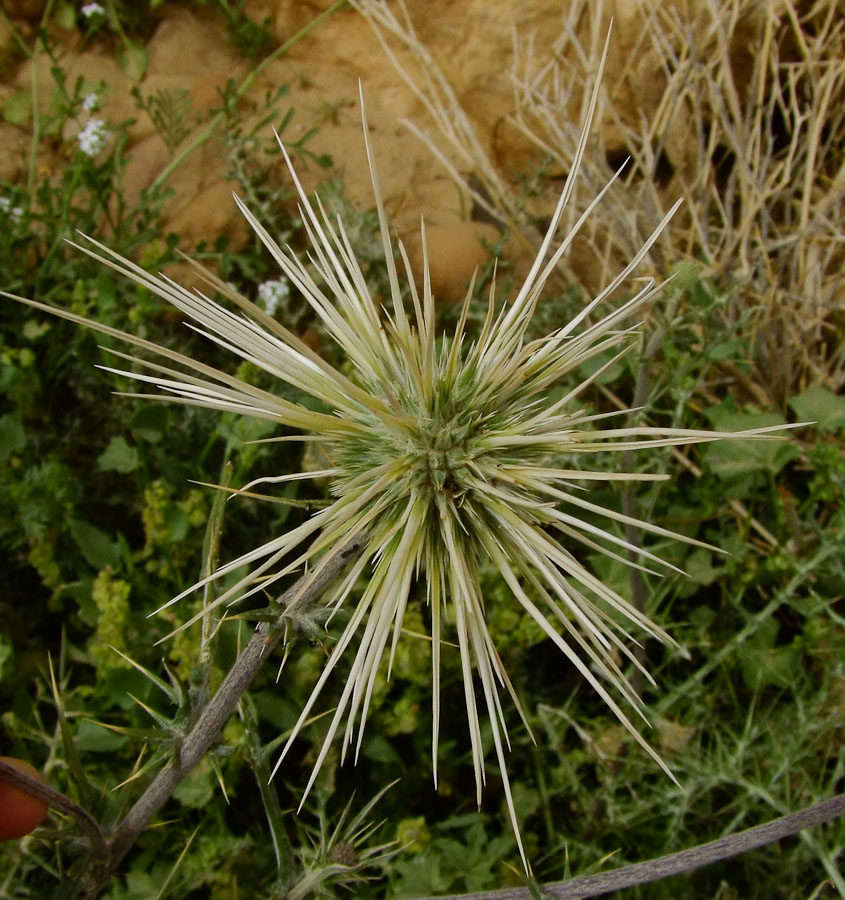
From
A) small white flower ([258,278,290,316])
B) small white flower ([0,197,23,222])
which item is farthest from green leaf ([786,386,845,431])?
small white flower ([0,197,23,222])

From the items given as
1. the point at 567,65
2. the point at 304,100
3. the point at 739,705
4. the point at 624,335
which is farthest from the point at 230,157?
the point at 739,705

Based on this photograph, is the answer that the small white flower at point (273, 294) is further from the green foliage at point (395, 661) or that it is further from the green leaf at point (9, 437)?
the green leaf at point (9, 437)

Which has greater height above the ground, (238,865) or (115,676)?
(115,676)

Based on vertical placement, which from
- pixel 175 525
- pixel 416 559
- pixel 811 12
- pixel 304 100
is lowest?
pixel 175 525

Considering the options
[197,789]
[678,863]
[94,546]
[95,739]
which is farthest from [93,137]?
[678,863]

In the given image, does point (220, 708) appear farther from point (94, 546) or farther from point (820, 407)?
point (820, 407)

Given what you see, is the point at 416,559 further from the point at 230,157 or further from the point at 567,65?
the point at 567,65

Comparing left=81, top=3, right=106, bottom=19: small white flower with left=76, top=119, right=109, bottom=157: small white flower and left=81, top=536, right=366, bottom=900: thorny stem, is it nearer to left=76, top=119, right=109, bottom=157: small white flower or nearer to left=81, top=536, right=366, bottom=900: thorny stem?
left=76, top=119, right=109, bottom=157: small white flower

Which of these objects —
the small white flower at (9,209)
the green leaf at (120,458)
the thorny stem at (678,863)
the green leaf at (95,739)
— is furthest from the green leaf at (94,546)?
the thorny stem at (678,863)
